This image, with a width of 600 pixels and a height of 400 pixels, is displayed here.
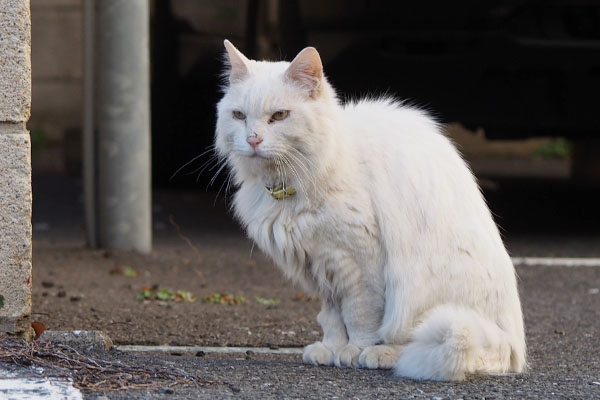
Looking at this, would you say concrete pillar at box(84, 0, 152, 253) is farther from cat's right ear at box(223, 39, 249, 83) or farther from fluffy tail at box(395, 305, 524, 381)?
fluffy tail at box(395, 305, 524, 381)

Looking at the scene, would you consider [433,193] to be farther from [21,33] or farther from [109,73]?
[109,73]

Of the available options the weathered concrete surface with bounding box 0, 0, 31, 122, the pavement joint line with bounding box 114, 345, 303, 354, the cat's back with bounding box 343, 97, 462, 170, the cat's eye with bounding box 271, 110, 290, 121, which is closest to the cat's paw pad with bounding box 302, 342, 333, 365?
the pavement joint line with bounding box 114, 345, 303, 354

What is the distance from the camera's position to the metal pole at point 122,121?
6.18 meters

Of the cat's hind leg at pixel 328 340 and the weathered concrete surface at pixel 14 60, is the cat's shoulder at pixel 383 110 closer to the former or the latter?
the cat's hind leg at pixel 328 340

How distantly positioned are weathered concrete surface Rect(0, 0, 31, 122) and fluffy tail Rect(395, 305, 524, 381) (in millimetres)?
1611

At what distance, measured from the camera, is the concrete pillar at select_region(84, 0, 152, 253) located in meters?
6.18

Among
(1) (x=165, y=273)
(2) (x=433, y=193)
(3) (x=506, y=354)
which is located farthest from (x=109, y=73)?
(3) (x=506, y=354)

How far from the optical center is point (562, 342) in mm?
4406

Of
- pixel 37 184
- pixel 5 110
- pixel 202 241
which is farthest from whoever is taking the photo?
pixel 37 184

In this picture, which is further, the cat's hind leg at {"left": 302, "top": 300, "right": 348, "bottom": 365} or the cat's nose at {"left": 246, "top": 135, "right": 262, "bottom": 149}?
the cat's hind leg at {"left": 302, "top": 300, "right": 348, "bottom": 365}

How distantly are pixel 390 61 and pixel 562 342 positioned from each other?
2630 mm

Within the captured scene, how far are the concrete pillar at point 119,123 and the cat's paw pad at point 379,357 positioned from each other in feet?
9.65

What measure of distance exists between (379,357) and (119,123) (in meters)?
3.11

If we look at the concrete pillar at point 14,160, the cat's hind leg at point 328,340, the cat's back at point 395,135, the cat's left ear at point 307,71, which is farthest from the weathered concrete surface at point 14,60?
the cat's hind leg at point 328,340
